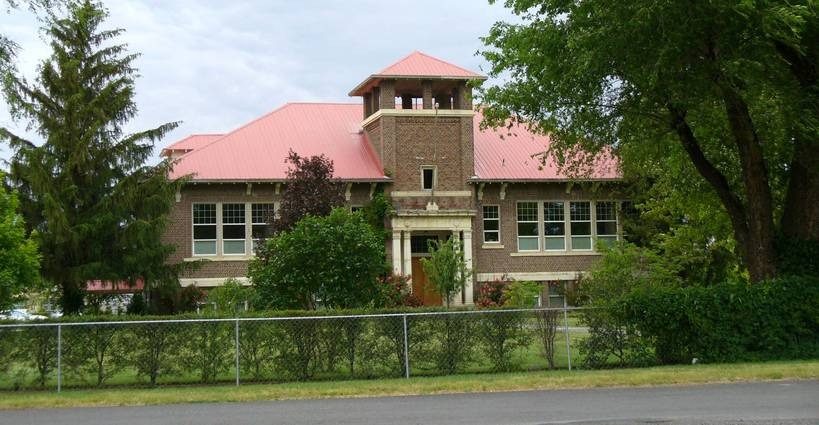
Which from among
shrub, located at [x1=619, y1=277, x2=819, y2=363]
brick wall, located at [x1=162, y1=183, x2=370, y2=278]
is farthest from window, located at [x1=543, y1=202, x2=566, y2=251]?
shrub, located at [x1=619, y1=277, x2=819, y2=363]

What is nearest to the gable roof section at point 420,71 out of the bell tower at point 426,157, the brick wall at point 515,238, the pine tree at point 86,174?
the bell tower at point 426,157

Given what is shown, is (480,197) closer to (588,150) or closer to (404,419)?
(588,150)

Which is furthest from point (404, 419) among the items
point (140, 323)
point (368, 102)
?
point (368, 102)

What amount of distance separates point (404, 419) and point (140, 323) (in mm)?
7186

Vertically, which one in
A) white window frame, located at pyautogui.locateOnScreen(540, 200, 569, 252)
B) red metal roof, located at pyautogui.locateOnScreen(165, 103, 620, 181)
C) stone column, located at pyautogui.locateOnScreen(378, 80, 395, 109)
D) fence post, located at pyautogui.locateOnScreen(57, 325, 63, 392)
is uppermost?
stone column, located at pyautogui.locateOnScreen(378, 80, 395, 109)

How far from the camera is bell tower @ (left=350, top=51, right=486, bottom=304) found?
40781 mm

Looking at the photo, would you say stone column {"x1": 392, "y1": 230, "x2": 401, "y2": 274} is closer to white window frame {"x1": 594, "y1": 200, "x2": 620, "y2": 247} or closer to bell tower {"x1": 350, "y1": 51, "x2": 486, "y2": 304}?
bell tower {"x1": 350, "y1": 51, "x2": 486, "y2": 304}

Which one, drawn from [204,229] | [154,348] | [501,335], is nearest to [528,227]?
[204,229]

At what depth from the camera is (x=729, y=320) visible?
63.8 feet

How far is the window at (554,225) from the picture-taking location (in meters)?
43.4

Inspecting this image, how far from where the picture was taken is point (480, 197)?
42.2 meters

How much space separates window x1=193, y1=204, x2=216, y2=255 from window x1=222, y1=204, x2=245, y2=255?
1.47 feet

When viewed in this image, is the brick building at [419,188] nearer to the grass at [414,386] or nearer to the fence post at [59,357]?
the fence post at [59,357]

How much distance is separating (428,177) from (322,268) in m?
18.2
